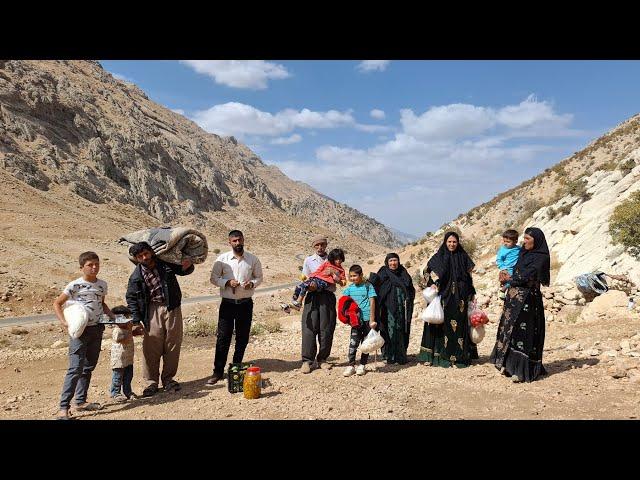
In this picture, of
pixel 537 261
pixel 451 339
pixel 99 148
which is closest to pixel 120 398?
pixel 451 339

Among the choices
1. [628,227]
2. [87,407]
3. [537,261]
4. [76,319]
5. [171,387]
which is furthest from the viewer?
[628,227]

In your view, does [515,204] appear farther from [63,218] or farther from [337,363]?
[63,218]

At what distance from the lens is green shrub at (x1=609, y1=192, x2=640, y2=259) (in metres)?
9.43

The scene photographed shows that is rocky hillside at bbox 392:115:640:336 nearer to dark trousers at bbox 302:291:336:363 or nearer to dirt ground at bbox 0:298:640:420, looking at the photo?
dark trousers at bbox 302:291:336:363

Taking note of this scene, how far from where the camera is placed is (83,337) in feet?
14.8

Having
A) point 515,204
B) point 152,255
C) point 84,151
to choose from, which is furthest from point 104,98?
point 152,255

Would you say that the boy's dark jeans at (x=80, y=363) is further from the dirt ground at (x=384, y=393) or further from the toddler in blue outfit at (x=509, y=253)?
the toddler in blue outfit at (x=509, y=253)

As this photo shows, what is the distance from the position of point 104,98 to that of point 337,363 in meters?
54.5

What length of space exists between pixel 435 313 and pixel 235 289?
2.74 m

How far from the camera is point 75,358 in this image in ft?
14.6

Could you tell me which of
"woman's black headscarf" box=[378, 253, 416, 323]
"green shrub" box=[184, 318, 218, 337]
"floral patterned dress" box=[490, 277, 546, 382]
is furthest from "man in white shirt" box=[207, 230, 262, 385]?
"green shrub" box=[184, 318, 218, 337]

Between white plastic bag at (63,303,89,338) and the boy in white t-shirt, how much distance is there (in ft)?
0.15

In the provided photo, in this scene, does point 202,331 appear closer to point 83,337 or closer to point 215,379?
point 215,379

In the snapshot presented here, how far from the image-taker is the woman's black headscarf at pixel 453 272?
5973 millimetres
